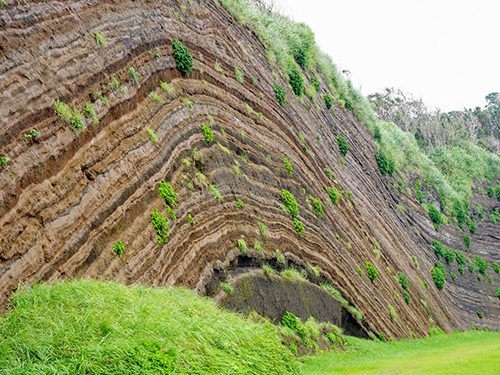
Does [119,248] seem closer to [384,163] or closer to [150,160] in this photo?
[150,160]

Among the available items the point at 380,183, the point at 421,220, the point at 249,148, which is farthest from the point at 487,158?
the point at 249,148

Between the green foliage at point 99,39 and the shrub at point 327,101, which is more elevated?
the shrub at point 327,101

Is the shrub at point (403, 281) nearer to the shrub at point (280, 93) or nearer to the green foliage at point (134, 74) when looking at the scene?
the shrub at point (280, 93)

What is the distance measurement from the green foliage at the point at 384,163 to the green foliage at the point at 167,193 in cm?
2540

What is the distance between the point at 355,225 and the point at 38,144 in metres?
17.7

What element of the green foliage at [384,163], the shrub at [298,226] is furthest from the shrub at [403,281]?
the shrub at [298,226]

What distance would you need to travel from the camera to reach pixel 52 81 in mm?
8266

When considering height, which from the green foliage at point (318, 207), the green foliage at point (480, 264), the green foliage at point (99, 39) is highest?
the green foliage at point (480, 264)

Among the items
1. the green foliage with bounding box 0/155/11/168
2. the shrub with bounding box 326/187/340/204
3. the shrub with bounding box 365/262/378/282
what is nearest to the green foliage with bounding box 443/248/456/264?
the shrub with bounding box 365/262/378/282

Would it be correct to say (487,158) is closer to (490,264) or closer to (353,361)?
(490,264)

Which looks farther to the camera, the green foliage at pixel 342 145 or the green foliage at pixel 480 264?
the green foliage at pixel 480 264

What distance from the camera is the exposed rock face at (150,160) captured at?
7.38 m

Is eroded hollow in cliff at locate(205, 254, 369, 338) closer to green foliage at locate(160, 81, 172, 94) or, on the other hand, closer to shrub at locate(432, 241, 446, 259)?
green foliage at locate(160, 81, 172, 94)

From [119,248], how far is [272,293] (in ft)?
17.9
